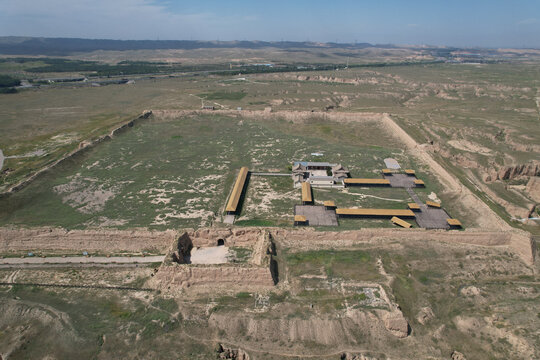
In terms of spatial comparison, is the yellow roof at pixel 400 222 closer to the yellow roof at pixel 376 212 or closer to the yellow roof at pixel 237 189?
the yellow roof at pixel 376 212

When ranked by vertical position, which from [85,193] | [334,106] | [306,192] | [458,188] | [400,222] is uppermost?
[334,106]

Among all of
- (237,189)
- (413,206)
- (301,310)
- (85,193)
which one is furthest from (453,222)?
(85,193)

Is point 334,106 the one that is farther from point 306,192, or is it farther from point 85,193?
point 85,193

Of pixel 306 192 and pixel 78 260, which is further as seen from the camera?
pixel 306 192

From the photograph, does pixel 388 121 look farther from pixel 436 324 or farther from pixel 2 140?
pixel 2 140

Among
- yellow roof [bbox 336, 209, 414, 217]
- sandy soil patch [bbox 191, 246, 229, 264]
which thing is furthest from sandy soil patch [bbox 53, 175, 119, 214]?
yellow roof [bbox 336, 209, 414, 217]
